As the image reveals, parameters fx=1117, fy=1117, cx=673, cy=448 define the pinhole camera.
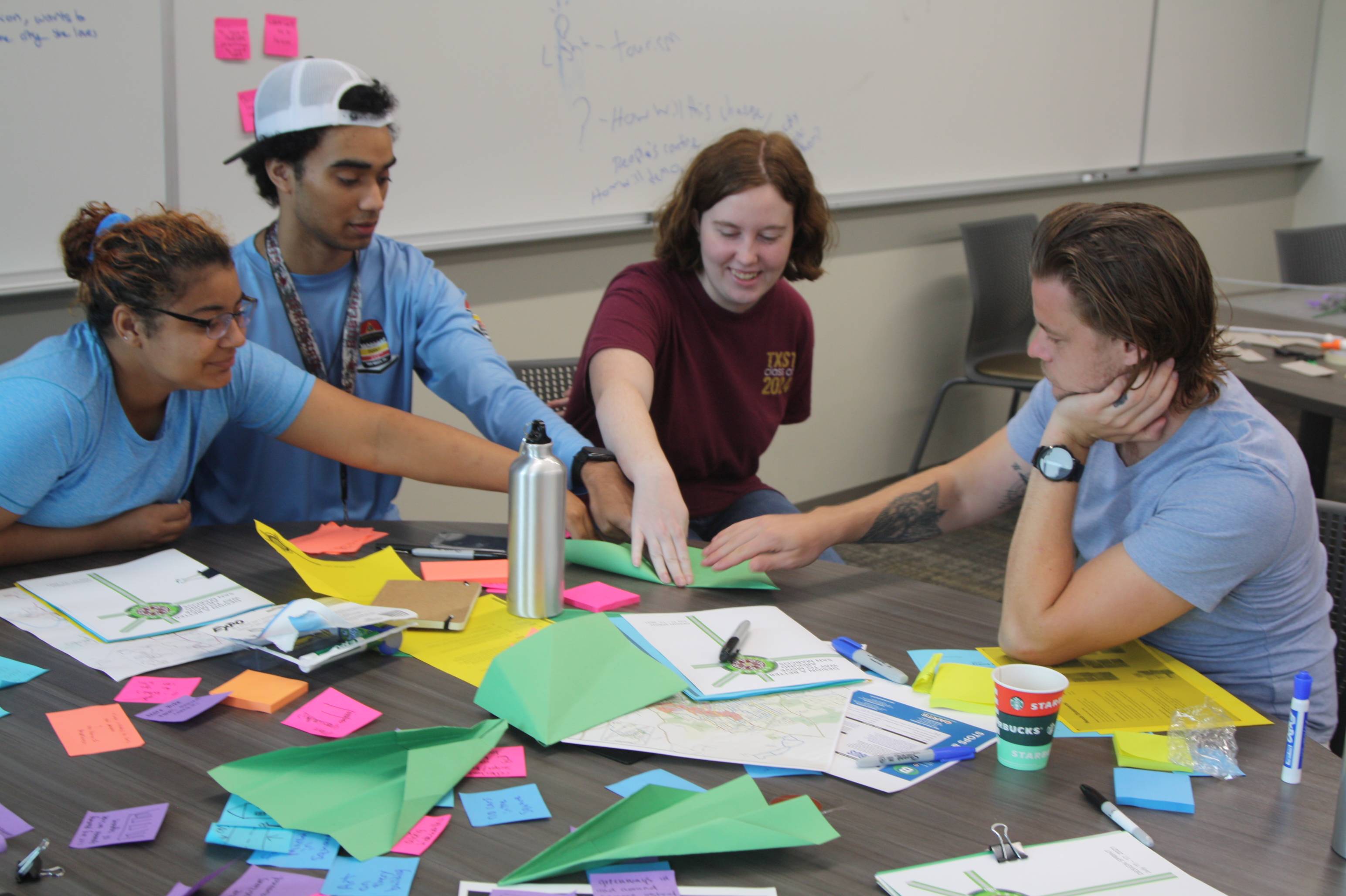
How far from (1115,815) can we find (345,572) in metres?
0.97

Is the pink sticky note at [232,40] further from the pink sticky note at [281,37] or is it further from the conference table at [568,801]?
the conference table at [568,801]

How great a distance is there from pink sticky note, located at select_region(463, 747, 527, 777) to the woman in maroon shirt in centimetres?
86

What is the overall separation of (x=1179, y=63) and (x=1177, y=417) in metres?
4.55

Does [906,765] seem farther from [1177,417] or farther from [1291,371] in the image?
[1291,371]

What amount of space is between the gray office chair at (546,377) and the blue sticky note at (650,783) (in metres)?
1.52

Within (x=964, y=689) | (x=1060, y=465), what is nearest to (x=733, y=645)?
(x=964, y=689)

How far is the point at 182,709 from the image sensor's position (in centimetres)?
113

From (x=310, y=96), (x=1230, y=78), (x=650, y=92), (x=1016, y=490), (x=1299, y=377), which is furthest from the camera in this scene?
(x=1230, y=78)

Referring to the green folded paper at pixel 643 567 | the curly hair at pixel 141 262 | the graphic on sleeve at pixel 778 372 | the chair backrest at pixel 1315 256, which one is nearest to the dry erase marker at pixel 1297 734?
the green folded paper at pixel 643 567

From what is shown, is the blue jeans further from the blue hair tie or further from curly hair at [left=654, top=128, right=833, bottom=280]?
the blue hair tie

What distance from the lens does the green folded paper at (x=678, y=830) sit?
892mm

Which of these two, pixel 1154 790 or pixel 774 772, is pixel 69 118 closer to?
pixel 774 772

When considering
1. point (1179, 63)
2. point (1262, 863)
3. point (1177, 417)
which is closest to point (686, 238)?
point (1177, 417)

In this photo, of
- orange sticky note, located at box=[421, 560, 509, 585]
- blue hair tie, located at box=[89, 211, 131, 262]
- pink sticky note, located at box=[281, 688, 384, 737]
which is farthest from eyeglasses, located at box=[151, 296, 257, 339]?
pink sticky note, located at box=[281, 688, 384, 737]
